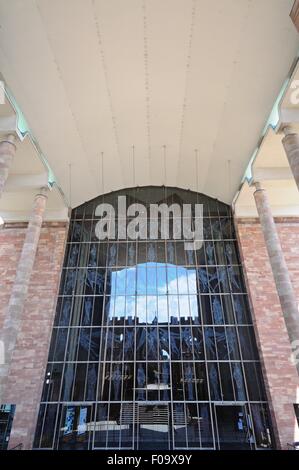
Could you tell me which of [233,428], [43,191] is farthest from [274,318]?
[43,191]

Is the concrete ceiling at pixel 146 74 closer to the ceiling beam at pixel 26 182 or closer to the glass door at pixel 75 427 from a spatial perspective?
the ceiling beam at pixel 26 182

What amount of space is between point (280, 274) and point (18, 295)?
8135 mm

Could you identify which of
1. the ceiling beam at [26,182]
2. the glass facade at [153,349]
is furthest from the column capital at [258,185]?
the ceiling beam at [26,182]

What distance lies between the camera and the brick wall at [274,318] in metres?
9.38

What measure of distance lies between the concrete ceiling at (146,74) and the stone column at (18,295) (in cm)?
218

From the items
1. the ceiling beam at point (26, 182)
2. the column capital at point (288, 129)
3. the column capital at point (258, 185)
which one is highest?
the ceiling beam at point (26, 182)

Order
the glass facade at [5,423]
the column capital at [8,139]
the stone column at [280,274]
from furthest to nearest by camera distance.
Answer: the column capital at [8,139] < the stone column at [280,274] < the glass facade at [5,423]

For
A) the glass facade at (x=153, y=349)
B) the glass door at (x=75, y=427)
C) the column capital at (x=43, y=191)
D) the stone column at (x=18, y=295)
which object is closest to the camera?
the stone column at (x=18, y=295)

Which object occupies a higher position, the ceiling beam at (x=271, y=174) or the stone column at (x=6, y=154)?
the ceiling beam at (x=271, y=174)

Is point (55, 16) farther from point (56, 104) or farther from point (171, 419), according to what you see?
point (171, 419)

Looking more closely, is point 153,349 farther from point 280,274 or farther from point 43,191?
point 43,191

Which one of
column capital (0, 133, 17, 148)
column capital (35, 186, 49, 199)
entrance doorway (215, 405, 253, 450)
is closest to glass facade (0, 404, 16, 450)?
entrance doorway (215, 405, 253, 450)

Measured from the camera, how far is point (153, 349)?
1074 cm
